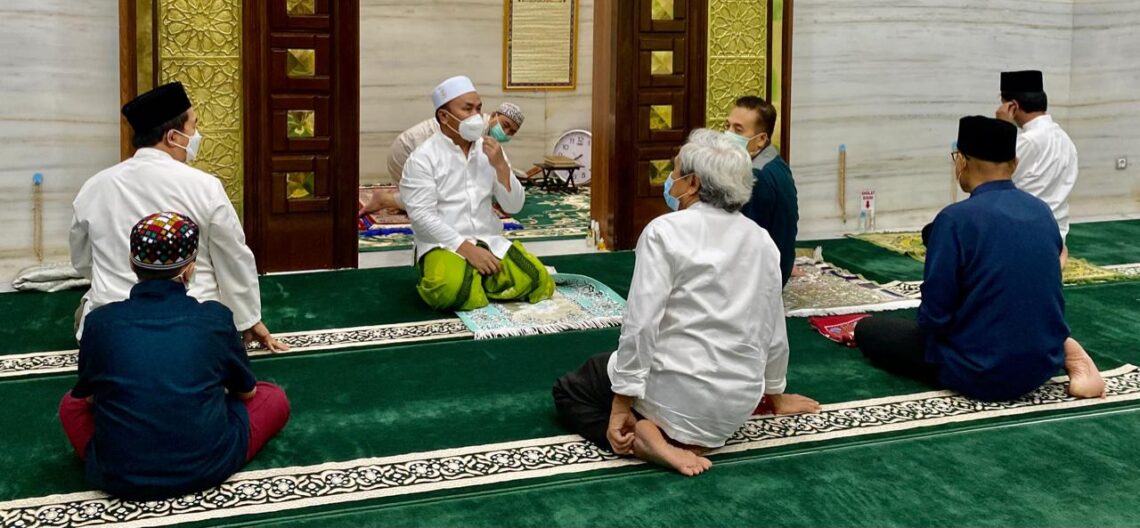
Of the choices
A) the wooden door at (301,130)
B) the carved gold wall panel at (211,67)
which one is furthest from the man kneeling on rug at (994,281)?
the carved gold wall panel at (211,67)

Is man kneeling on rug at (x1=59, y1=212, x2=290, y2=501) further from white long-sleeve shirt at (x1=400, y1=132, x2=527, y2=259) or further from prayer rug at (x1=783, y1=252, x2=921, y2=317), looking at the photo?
prayer rug at (x1=783, y1=252, x2=921, y2=317)

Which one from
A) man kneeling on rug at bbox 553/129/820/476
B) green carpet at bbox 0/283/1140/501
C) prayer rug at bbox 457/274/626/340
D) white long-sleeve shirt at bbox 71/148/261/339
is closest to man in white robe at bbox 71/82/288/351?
white long-sleeve shirt at bbox 71/148/261/339

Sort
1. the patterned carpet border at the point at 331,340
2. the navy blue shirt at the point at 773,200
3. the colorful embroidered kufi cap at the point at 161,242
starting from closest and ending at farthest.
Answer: the colorful embroidered kufi cap at the point at 161,242, the patterned carpet border at the point at 331,340, the navy blue shirt at the point at 773,200

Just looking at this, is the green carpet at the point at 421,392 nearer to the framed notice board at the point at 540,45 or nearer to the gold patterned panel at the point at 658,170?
the gold patterned panel at the point at 658,170

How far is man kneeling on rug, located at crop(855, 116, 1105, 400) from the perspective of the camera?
367cm

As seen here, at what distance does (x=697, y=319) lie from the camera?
3148 millimetres

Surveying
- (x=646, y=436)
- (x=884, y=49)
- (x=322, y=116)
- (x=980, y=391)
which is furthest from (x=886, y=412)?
(x=884, y=49)

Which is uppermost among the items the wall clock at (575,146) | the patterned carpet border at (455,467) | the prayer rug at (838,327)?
the wall clock at (575,146)

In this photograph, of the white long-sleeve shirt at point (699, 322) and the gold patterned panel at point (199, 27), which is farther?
the gold patterned panel at point (199, 27)

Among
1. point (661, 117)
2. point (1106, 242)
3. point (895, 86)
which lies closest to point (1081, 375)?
point (661, 117)

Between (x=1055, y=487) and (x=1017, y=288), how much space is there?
0.72 m

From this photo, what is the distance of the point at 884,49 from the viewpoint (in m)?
6.88

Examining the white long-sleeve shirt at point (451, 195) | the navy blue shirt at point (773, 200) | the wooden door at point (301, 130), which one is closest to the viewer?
the navy blue shirt at point (773, 200)

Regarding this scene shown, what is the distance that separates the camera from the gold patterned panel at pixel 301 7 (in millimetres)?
5555
